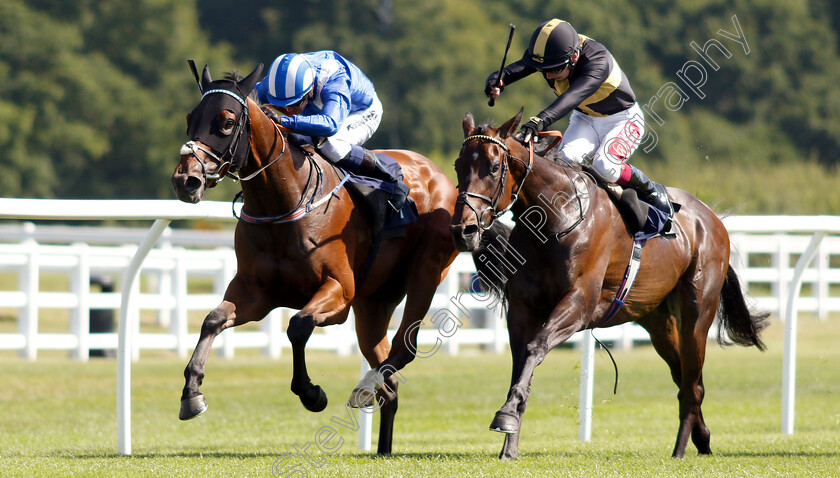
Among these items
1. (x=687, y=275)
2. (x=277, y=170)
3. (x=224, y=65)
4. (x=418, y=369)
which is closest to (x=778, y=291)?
(x=418, y=369)

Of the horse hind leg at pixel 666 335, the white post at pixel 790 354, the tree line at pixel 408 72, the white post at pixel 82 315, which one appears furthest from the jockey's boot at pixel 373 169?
the tree line at pixel 408 72

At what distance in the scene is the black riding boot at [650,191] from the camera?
5859 mm

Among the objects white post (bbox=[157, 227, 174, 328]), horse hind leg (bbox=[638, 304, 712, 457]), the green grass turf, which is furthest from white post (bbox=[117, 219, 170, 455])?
white post (bbox=[157, 227, 174, 328])

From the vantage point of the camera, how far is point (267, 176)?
17.3 ft

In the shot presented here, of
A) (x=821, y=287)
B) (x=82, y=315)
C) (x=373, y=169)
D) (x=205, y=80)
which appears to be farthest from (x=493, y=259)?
(x=821, y=287)

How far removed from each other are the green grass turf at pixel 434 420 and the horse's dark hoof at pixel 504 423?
19 cm

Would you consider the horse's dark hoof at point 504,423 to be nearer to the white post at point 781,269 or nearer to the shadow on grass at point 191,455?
the shadow on grass at point 191,455

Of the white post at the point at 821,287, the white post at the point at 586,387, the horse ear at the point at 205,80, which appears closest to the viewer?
the horse ear at the point at 205,80

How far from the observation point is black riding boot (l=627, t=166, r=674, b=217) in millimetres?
5859

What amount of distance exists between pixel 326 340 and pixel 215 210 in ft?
22.0

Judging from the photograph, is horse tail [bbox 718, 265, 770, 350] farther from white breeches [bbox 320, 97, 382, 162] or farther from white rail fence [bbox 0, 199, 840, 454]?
white breeches [bbox 320, 97, 382, 162]

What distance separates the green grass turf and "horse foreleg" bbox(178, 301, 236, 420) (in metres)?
0.28

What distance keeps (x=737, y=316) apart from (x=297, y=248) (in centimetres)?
308

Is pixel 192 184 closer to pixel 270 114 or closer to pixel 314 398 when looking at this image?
pixel 270 114
